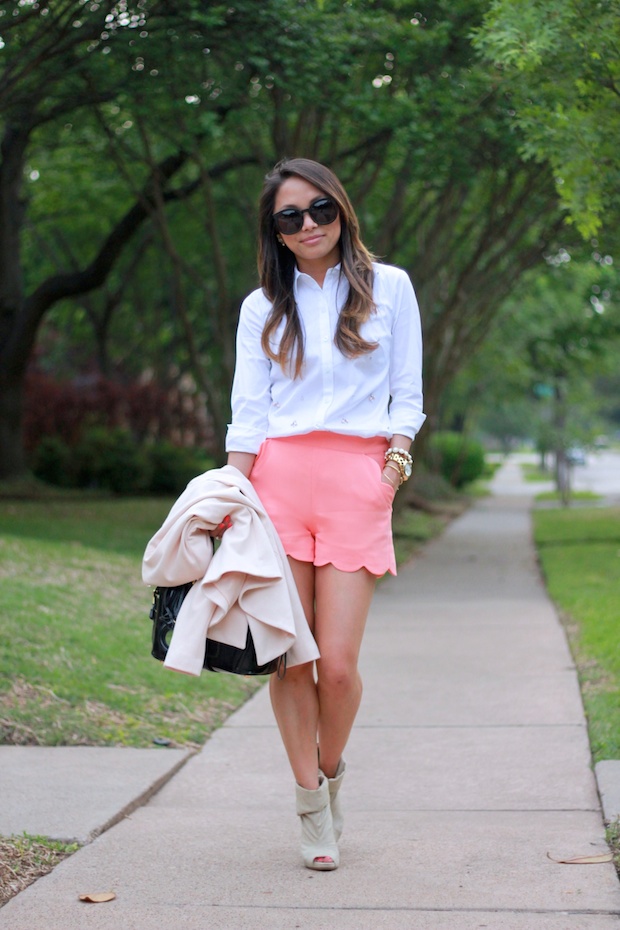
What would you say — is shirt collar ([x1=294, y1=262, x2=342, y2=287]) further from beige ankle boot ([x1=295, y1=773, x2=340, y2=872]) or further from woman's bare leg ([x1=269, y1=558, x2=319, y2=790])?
beige ankle boot ([x1=295, y1=773, x2=340, y2=872])

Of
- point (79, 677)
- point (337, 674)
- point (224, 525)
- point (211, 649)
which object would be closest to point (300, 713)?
point (337, 674)

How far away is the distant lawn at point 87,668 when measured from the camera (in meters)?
5.46

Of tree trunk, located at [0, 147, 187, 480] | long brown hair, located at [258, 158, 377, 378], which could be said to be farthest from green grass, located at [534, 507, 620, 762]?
tree trunk, located at [0, 147, 187, 480]

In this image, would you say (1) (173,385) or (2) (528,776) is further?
(1) (173,385)

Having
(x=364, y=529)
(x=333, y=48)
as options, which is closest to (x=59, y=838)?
(x=364, y=529)

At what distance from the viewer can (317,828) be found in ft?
11.8

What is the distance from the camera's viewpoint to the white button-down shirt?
11.6 ft

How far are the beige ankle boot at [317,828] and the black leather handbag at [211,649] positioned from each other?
42cm

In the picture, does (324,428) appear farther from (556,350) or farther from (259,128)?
(556,350)

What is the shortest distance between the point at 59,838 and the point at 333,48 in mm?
7803

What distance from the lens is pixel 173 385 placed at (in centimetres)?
2811

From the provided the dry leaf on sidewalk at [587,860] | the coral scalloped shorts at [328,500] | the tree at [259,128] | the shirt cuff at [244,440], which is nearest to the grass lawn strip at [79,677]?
the coral scalloped shorts at [328,500]

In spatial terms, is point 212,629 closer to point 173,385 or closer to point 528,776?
point 528,776

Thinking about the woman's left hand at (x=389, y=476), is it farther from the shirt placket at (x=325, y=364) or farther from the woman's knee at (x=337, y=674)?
the woman's knee at (x=337, y=674)
